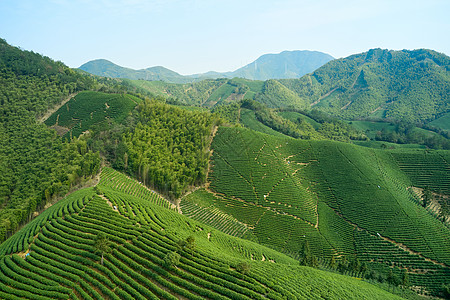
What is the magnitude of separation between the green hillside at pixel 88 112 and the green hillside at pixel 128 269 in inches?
2400

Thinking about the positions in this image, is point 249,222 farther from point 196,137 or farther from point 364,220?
point 196,137

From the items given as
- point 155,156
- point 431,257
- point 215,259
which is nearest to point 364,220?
point 431,257

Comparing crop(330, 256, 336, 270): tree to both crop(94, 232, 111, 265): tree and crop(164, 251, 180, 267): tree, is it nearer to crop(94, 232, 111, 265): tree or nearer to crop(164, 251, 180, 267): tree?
crop(164, 251, 180, 267): tree

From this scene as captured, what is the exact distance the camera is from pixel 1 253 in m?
34.4

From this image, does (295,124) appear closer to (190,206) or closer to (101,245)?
(190,206)

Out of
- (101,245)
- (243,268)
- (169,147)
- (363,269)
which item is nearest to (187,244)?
(243,268)

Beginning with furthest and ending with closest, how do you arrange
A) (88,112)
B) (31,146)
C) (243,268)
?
(88,112) < (31,146) < (243,268)

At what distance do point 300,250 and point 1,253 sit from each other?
57.2m

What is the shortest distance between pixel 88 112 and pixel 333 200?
98.0 m

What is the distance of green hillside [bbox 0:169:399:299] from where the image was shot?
1075 inches

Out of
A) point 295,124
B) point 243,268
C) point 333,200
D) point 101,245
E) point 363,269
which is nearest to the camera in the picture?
point 243,268

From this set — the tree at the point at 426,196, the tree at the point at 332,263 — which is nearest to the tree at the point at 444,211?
the tree at the point at 426,196

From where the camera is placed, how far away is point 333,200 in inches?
2881

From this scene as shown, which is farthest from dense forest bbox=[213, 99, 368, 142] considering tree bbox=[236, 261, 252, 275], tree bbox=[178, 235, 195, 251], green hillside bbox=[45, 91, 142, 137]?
tree bbox=[236, 261, 252, 275]
